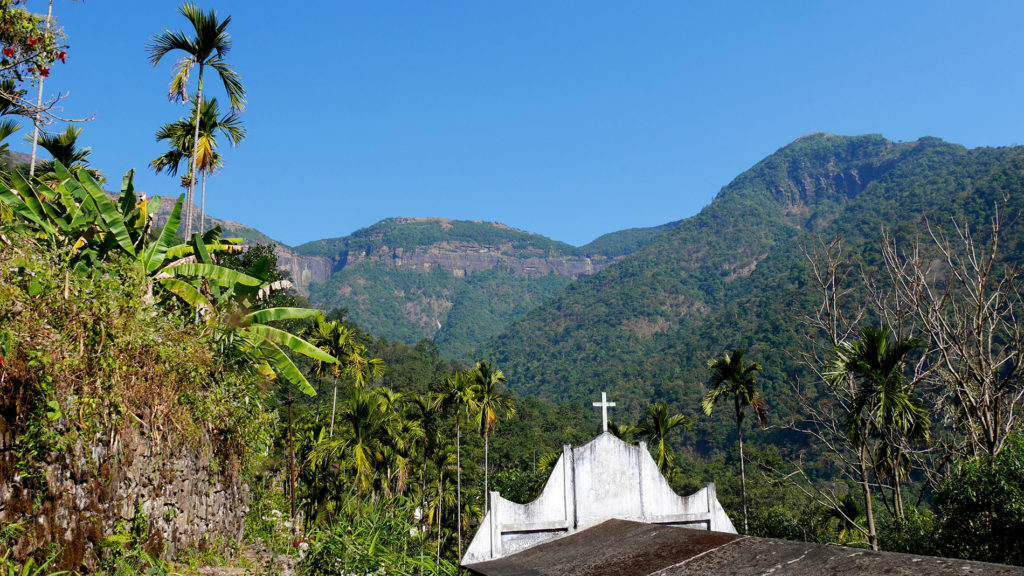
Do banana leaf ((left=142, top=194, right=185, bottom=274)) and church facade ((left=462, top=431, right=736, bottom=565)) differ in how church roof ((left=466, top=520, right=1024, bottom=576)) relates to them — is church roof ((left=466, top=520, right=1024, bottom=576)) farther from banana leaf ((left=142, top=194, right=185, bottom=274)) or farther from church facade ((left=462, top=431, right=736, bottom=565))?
banana leaf ((left=142, top=194, right=185, bottom=274))

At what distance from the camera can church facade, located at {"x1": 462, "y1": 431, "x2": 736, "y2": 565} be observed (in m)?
10.5

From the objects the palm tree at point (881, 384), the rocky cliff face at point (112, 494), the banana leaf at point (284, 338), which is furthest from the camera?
the palm tree at point (881, 384)

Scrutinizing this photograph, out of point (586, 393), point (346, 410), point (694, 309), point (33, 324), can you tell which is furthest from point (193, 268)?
point (694, 309)

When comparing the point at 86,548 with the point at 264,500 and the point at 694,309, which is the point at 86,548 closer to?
the point at 264,500

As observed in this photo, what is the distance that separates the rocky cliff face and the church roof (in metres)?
3.90

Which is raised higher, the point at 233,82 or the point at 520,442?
the point at 233,82

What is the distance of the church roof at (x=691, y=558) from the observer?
511 centimetres

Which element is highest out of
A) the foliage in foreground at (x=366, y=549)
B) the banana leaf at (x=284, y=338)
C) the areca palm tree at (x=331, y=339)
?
the areca palm tree at (x=331, y=339)

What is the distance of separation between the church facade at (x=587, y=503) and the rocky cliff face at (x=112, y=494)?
3.88 m

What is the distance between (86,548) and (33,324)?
2319 millimetres

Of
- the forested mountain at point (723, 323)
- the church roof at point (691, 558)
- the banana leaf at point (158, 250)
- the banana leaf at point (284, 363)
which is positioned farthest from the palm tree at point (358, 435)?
the forested mountain at point (723, 323)

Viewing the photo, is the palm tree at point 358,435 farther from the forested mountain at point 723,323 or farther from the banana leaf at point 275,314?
the forested mountain at point 723,323

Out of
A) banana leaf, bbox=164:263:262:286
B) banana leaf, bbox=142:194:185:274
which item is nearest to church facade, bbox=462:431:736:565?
banana leaf, bbox=164:263:262:286

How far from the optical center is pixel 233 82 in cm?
1659
